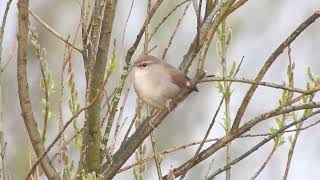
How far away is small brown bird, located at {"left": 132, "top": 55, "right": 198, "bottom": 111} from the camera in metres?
3.55

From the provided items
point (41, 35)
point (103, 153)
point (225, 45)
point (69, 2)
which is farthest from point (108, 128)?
point (69, 2)

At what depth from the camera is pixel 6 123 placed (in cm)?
1002

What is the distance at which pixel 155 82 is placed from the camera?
12.5ft

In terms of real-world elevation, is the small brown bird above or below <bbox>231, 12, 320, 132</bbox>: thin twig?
above

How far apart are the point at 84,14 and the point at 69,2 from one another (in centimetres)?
888

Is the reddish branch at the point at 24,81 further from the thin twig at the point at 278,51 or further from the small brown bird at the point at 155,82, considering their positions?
the small brown bird at the point at 155,82

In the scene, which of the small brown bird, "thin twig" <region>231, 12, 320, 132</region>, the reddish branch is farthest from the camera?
the small brown bird

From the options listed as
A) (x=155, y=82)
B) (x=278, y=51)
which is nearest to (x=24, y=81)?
(x=278, y=51)

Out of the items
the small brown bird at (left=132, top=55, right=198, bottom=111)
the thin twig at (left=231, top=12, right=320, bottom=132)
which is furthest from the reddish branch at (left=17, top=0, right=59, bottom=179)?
the small brown bird at (left=132, top=55, right=198, bottom=111)

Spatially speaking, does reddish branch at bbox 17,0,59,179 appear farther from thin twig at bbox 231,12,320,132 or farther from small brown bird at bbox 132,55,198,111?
small brown bird at bbox 132,55,198,111

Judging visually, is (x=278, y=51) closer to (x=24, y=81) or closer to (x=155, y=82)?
(x=24, y=81)

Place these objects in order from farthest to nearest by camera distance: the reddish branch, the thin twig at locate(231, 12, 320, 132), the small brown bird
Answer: the small brown bird → the thin twig at locate(231, 12, 320, 132) → the reddish branch

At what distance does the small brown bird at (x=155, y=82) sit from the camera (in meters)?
3.55

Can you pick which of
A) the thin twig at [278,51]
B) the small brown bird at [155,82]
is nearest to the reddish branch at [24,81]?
the thin twig at [278,51]
